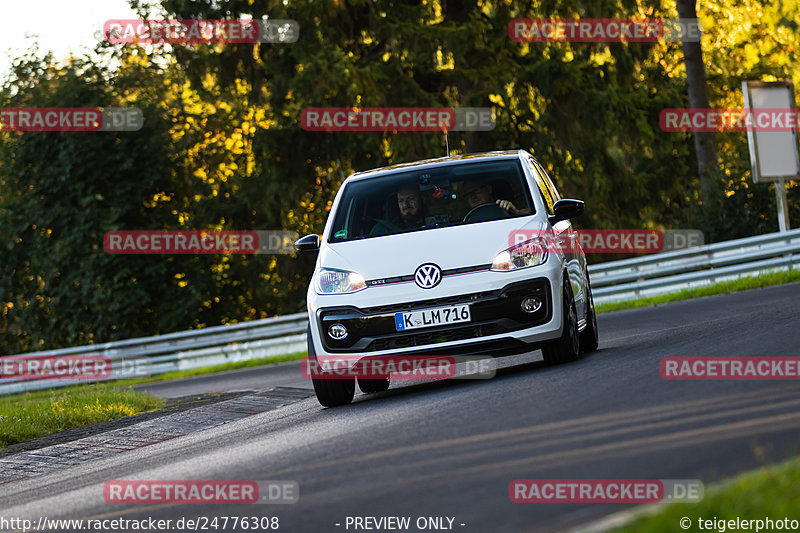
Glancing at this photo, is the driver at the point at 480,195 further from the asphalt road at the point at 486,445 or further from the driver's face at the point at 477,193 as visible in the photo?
the asphalt road at the point at 486,445

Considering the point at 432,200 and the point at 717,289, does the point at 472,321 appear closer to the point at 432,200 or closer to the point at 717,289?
the point at 432,200

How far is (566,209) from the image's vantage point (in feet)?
35.6

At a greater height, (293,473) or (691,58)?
→ (691,58)

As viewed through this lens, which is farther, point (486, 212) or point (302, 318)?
point (302, 318)

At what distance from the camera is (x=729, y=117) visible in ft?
115

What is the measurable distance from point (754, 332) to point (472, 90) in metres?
20.6

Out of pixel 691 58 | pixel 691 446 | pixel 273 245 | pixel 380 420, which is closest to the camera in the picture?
pixel 691 446

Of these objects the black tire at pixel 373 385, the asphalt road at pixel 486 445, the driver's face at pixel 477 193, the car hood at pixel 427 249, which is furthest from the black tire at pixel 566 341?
the black tire at pixel 373 385

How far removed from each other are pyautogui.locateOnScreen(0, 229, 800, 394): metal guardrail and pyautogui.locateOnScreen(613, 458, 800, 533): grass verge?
17.9 meters

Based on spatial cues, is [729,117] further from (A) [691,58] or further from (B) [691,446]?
(B) [691,446]

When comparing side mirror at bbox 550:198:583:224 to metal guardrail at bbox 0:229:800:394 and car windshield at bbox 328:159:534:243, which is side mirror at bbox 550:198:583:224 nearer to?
car windshield at bbox 328:159:534:243

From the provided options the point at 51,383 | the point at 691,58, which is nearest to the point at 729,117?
the point at 691,58

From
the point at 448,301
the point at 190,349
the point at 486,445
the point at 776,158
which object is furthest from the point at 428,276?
the point at 190,349

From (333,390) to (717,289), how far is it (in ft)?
41.6
